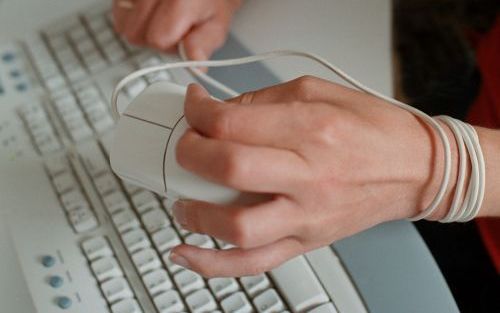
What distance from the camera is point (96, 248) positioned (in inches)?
24.8

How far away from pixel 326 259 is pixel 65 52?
0.37 meters

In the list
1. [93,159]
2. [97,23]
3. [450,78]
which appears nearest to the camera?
[93,159]

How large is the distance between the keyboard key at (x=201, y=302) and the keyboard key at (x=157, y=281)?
0.03 meters

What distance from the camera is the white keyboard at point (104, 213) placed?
0.58 metres

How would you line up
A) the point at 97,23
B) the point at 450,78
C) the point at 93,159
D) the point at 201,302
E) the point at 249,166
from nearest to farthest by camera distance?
1. the point at 249,166
2. the point at 201,302
3. the point at 93,159
4. the point at 97,23
5. the point at 450,78

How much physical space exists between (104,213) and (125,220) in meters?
0.03

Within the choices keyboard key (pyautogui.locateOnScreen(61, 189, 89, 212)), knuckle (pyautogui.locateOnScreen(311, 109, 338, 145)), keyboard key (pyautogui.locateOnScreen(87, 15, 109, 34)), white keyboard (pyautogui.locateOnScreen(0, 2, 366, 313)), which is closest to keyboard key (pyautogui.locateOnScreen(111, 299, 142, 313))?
white keyboard (pyautogui.locateOnScreen(0, 2, 366, 313))

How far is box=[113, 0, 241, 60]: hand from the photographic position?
748 mm

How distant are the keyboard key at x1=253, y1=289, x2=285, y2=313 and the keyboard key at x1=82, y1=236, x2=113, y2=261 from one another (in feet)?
0.46

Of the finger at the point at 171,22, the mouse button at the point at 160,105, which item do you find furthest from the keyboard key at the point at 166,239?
the finger at the point at 171,22

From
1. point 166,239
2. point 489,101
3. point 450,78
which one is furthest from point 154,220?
point 450,78

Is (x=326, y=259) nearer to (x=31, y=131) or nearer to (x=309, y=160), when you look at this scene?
(x=309, y=160)

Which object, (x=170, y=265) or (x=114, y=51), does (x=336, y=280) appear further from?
(x=114, y=51)

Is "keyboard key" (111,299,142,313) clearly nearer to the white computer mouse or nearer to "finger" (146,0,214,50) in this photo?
the white computer mouse
